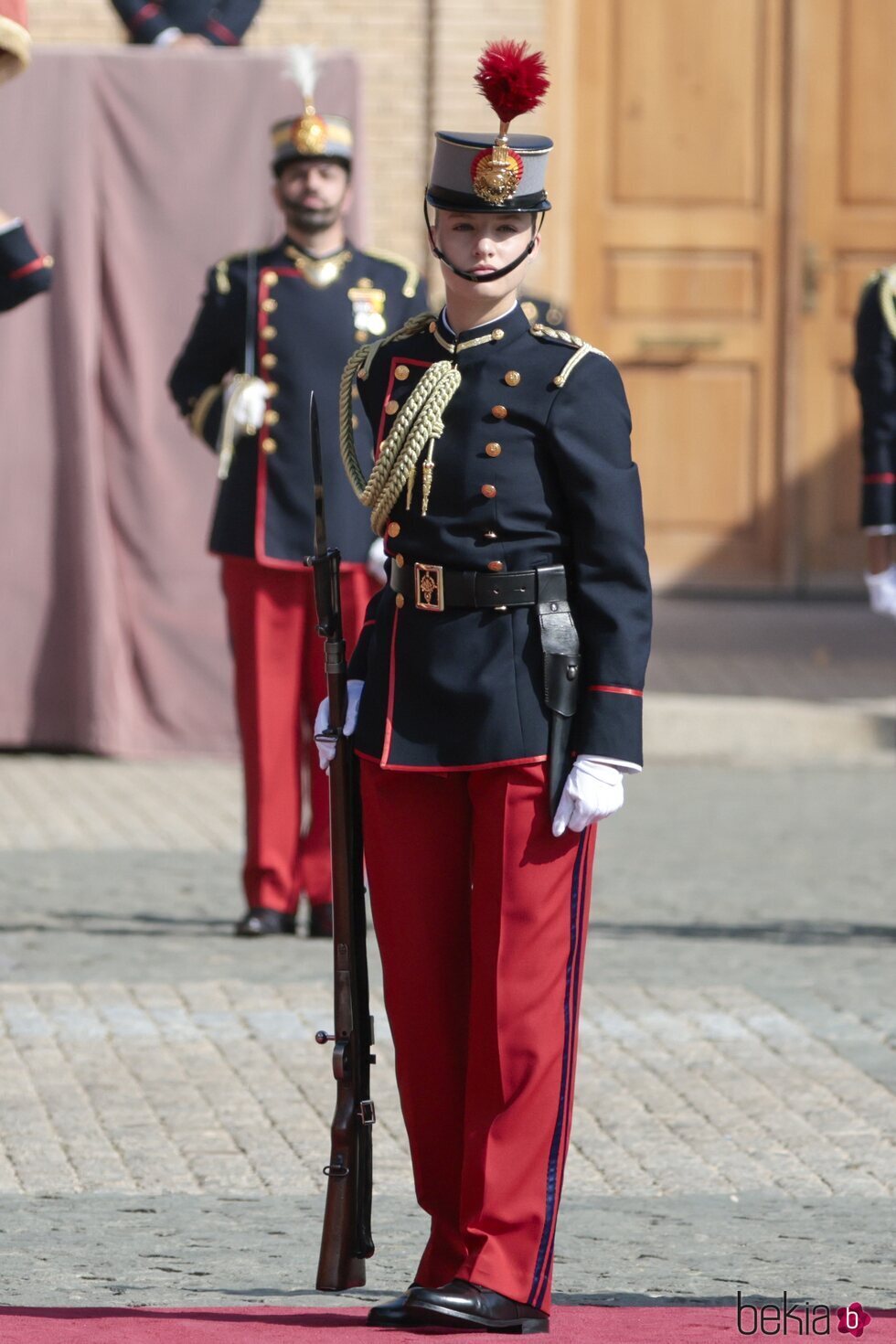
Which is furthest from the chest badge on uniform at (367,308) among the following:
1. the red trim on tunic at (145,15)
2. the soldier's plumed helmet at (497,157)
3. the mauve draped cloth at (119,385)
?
the red trim on tunic at (145,15)

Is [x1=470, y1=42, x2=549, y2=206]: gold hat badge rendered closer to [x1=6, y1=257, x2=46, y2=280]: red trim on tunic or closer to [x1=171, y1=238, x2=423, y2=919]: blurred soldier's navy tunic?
[x1=6, y1=257, x2=46, y2=280]: red trim on tunic

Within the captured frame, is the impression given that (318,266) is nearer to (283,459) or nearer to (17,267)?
(283,459)

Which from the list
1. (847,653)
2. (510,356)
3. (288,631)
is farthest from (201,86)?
(510,356)

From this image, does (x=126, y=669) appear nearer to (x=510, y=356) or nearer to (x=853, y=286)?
(x=853, y=286)

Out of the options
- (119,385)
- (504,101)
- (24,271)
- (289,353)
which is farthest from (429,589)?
(119,385)

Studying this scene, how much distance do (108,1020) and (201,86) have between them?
16.1ft

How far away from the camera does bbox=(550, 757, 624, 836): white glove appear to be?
3891mm

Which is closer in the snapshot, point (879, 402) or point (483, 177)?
point (483, 177)

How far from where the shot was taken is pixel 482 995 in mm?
3936

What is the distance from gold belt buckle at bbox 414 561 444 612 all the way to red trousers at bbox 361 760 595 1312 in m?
0.26

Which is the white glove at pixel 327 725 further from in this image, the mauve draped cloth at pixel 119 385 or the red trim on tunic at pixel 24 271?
the mauve draped cloth at pixel 119 385

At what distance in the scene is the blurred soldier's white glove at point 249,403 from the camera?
7.34 metres

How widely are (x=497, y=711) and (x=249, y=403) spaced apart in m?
3.54

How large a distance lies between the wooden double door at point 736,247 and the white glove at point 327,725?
920 centimetres
